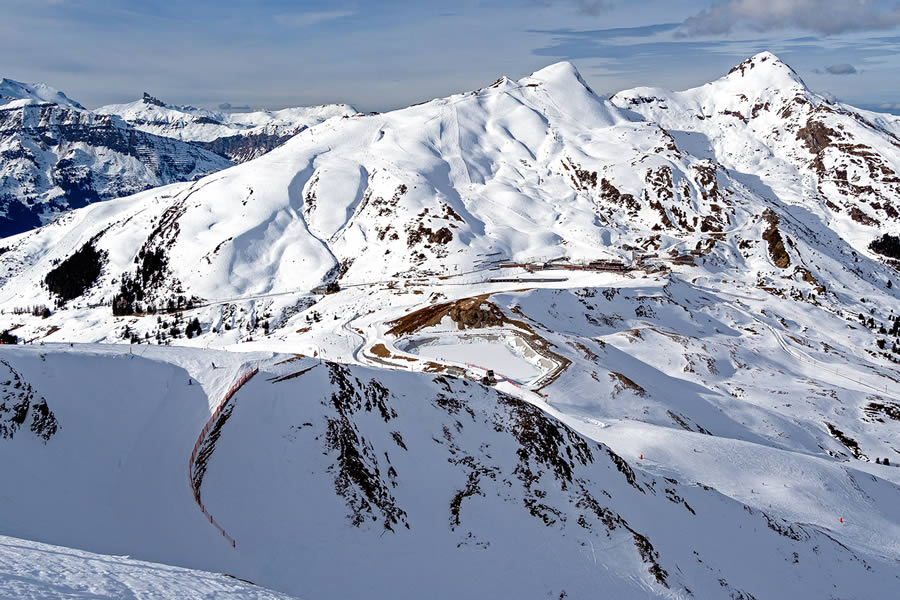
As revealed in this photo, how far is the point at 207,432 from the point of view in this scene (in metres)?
30.0

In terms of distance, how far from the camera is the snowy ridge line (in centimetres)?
2474

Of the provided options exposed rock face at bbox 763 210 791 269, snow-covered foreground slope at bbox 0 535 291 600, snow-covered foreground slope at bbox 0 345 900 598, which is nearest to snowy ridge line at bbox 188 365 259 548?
snow-covered foreground slope at bbox 0 345 900 598

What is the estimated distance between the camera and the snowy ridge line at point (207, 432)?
2474cm

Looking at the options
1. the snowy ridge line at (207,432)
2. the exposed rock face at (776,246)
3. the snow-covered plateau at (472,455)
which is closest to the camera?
the snow-covered plateau at (472,455)

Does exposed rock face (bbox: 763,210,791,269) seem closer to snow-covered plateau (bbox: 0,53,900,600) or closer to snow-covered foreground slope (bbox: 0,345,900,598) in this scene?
snow-covered plateau (bbox: 0,53,900,600)

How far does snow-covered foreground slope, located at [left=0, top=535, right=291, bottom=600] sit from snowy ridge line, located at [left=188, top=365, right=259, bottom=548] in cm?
742

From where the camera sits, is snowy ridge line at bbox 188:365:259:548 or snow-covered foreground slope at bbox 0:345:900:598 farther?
snowy ridge line at bbox 188:365:259:548

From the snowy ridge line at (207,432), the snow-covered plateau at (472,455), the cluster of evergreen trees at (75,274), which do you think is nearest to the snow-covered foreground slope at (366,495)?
the snow-covered plateau at (472,455)

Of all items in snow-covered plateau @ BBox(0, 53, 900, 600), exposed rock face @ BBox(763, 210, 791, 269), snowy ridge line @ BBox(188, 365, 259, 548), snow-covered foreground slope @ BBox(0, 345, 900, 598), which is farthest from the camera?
exposed rock face @ BBox(763, 210, 791, 269)

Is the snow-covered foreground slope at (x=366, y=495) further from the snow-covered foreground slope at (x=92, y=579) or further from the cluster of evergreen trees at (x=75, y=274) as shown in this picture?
the cluster of evergreen trees at (x=75, y=274)

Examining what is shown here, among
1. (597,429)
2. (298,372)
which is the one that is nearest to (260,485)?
(298,372)

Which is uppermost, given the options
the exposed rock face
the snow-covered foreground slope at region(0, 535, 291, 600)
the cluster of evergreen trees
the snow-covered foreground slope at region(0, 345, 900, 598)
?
the snow-covered foreground slope at region(0, 535, 291, 600)

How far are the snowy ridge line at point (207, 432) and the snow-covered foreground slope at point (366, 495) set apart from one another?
303 mm

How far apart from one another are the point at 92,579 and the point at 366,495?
15.9 meters
